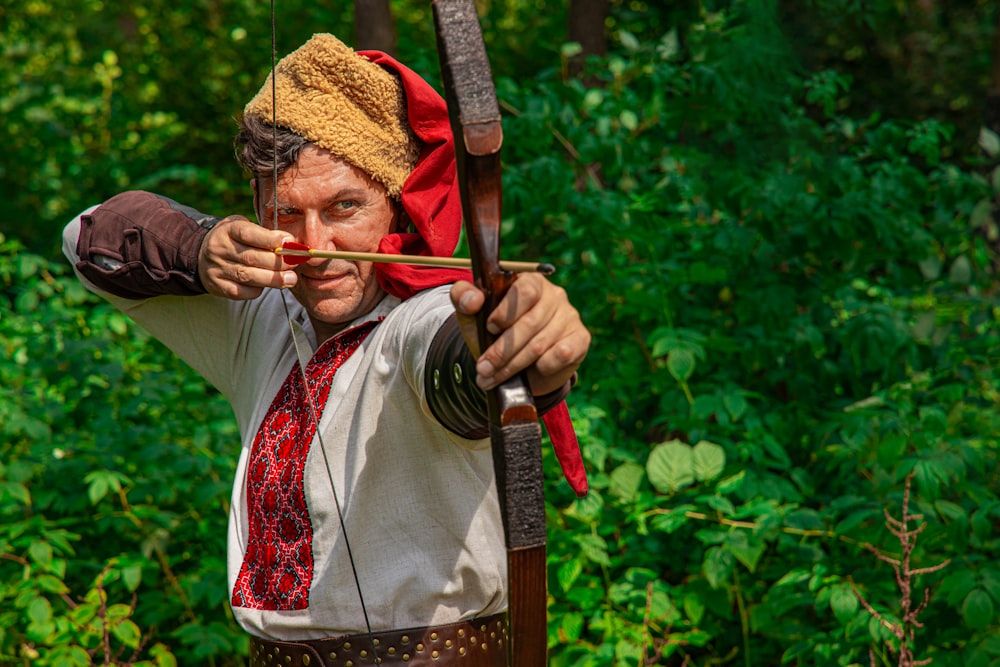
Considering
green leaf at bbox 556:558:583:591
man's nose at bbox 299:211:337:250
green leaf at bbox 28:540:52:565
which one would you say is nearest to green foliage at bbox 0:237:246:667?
green leaf at bbox 28:540:52:565

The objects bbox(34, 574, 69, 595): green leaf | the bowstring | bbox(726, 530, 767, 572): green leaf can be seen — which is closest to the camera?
the bowstring

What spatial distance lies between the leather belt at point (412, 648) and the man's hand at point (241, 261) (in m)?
0.53

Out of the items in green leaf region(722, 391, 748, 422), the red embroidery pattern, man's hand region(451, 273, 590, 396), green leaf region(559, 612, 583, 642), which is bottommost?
green leaf region(559, 612, 583, 642)

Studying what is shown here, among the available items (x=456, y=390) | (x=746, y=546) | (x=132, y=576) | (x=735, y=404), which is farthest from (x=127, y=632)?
(x=456, y=390)

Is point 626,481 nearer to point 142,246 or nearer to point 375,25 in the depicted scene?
point 142,246

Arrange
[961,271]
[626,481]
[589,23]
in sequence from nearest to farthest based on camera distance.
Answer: [626,481] → [961,271] → [589,23]

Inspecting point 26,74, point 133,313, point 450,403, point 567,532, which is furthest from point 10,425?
point 26,74

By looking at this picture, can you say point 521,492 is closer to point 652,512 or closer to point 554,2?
point 652,512

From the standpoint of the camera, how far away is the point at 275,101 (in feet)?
→ 5.08

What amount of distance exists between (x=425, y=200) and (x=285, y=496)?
495 mm

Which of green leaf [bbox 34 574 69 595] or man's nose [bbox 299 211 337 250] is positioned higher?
man's nose [bbox 299 211 337 250]

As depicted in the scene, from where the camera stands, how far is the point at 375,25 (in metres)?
4.87

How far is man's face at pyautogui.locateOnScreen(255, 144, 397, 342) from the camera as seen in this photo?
158 cm

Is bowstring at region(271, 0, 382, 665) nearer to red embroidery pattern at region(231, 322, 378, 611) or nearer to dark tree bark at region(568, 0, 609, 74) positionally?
red embroidery pattern at region(231, 322, 378, 611)
